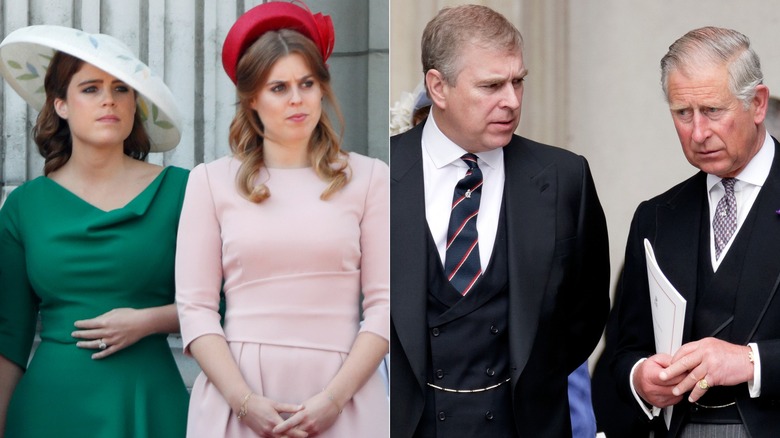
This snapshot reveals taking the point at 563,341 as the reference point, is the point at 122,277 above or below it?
above

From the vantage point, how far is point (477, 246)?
3803mm

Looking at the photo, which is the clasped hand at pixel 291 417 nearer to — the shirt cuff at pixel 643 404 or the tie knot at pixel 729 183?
the shirt cuff at pixel 643 404

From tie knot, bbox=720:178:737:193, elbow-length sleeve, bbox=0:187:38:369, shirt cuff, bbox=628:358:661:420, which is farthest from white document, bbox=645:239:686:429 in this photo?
elbow-length sleeve, bbox=0:187:38:369

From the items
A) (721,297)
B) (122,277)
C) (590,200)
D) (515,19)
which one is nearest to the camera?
(122,277)

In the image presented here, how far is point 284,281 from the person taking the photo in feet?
11.5

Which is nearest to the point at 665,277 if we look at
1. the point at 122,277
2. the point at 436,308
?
the point at 436,308

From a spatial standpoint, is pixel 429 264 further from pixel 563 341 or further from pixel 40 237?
pixel 40 237

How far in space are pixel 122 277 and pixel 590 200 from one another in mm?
1403

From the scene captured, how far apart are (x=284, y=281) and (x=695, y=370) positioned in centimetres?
112

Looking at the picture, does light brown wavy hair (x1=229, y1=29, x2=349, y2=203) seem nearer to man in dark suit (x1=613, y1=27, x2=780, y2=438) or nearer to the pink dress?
the pink dress

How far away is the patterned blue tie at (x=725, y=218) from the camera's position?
3723 mm

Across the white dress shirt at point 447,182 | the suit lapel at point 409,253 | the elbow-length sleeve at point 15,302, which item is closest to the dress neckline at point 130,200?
the elbow-length sleeve at point 15,302

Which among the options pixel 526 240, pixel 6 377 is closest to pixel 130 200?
pixel 6 377

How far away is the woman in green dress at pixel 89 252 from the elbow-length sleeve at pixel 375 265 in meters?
0.51
